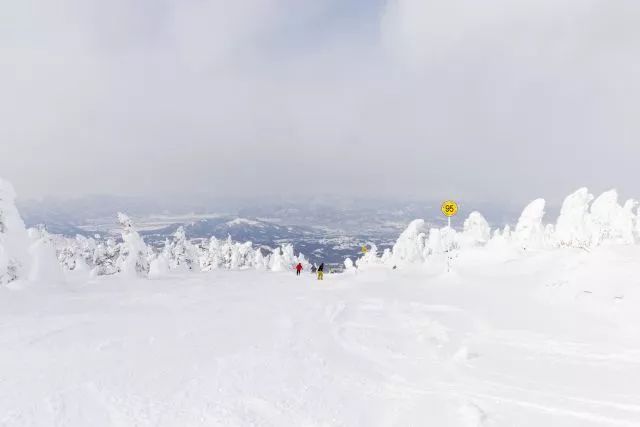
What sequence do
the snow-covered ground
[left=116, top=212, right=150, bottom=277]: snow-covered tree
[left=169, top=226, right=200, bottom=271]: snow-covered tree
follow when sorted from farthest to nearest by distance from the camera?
1. [left=169, top=226, right=200, bottom=271]: snow-covered tree
2. [left=116, top=212, right=150, bottom=277]: snow-covered tree
3. the snow-covered ground

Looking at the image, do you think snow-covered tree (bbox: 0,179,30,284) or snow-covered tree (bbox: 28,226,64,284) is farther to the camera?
snow-covered tree (bbox: 0,179,30,284)

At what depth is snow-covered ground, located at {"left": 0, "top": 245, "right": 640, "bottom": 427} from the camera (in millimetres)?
6633

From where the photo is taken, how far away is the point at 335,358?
1011 cm

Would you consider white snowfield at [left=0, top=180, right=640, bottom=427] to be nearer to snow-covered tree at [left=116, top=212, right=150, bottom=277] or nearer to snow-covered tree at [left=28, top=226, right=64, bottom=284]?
snow-covered tree at [left=28, top=226, right=64, bottom=284]

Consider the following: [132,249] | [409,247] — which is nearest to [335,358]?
[132,249]

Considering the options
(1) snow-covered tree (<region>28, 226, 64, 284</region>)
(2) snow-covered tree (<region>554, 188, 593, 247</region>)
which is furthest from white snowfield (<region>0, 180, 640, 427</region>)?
(2) snow-covered tree (<region>554, 188, 593, 247</region>)

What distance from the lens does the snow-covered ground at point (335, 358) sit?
6633 mm

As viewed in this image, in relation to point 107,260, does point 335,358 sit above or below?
above

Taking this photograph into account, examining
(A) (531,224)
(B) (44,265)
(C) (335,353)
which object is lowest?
(A) (531,224)

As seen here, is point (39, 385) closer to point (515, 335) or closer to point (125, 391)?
point (125, 391)

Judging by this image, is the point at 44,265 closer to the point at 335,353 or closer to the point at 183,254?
the point at 335,353

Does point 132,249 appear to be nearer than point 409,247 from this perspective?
Yes

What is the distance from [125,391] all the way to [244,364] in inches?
100

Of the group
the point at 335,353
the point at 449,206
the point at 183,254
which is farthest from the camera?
the point at 183,254
